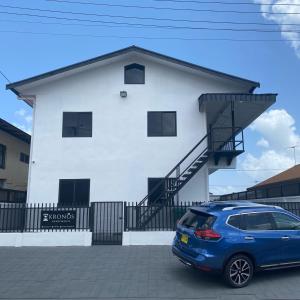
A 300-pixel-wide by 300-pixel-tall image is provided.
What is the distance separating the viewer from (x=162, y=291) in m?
7.61

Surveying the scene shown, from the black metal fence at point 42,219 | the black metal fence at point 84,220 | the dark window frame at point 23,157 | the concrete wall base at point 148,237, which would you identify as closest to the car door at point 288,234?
the black metal fence at point 84,220

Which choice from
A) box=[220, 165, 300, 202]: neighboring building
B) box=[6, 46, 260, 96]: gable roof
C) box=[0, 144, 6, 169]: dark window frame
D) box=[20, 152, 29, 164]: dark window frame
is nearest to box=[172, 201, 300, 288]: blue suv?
box=[6, 46, 260, 96]: gable roof

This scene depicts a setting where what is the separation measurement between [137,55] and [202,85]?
357cm

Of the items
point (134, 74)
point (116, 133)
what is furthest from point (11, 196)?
point (134, 74)

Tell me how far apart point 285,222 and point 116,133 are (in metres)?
10.9

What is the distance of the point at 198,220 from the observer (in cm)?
822

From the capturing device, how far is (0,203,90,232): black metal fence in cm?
1359

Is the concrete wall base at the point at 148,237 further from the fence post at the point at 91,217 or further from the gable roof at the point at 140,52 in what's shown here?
the gable roof at the point at 140,52

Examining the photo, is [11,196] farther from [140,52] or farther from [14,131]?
[140,52]

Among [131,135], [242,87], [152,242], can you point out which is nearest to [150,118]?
[131,135]

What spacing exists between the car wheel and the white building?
911cm

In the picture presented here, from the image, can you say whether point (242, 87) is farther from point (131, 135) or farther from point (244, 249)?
point (244, 249)

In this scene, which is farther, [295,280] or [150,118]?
[150,118]

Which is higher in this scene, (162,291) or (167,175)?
(167,175)
